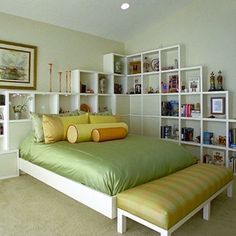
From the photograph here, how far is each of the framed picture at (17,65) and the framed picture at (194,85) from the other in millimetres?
2691

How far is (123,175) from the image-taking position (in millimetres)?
2043

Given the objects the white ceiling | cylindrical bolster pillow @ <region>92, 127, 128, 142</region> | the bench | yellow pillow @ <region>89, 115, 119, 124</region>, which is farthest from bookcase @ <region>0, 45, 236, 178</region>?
the bench

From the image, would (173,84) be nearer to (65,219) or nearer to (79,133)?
(79,133)

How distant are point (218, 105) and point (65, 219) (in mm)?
2958

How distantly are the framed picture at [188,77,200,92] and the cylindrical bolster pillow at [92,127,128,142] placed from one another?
1598 millimetres

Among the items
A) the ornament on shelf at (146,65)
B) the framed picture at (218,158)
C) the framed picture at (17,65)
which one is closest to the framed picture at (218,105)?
the framed picture at (218,158)

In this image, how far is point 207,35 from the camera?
407 centimetres

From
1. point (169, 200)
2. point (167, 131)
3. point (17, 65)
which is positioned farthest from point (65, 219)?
point (167, 131)

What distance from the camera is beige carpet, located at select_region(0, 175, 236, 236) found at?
6.59 feet

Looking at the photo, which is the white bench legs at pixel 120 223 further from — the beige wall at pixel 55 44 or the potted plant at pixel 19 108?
the beige wall at pixel 55 44

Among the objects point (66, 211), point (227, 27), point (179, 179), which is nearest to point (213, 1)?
point (227, 27)

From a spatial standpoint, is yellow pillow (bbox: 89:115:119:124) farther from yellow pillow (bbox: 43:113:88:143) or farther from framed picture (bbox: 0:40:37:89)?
framed picture (bbox: 0:40:37:89)

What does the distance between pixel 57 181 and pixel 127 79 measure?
126 inches

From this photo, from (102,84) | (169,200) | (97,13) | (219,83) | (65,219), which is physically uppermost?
(97,13)
